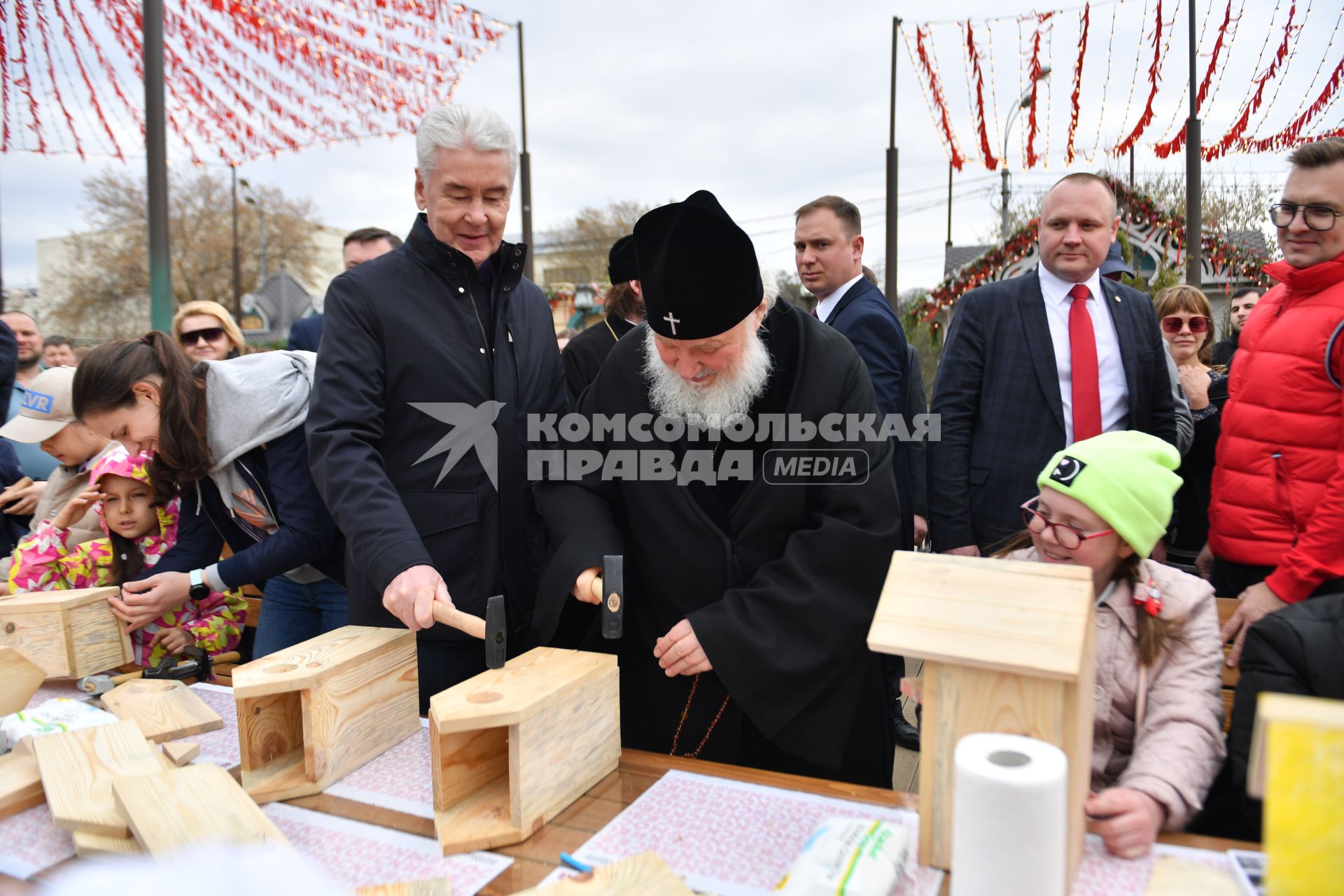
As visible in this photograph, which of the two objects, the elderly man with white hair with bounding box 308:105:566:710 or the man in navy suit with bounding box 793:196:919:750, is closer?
the elderly man with white hair with bounding box 308:105:566:710

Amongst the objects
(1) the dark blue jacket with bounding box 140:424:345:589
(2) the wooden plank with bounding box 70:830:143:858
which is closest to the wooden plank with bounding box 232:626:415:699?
(2) the wooden plank with bounding box 70:830:143:858

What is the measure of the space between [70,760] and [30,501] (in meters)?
2.74

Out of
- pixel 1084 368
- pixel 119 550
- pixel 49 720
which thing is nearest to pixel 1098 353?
pixel 1084 368

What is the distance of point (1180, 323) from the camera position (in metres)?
4.14

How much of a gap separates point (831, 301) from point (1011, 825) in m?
3.06

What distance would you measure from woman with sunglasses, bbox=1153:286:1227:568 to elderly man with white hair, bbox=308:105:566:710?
232 centimetres

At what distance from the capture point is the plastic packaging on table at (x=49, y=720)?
1661 millimetres

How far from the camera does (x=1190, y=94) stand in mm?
8039

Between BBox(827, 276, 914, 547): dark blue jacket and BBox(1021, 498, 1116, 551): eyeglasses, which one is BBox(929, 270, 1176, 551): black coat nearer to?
BBox(827, 276, 914, 547): dark blue jacket

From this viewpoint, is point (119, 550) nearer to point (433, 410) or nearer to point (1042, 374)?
point (433, 410)

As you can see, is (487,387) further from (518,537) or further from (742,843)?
(742,843)

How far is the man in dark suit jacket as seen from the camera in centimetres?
290

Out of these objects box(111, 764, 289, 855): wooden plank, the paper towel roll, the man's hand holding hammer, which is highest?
the man's hand holding hammer

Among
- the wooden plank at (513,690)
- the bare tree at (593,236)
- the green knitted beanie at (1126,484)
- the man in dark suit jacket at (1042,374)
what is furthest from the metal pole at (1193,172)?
the bare tree at (593,236)
